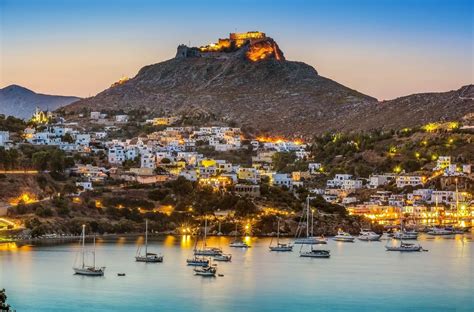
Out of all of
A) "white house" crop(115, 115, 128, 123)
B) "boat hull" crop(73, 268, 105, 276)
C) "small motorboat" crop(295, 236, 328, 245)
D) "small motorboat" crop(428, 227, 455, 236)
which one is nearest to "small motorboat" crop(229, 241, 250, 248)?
"small motorboat" crop(295, 236, 328, 245)

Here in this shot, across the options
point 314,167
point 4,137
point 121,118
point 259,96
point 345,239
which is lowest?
point 345,239

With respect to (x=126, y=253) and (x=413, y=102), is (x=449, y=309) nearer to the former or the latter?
(x=126, y=253)

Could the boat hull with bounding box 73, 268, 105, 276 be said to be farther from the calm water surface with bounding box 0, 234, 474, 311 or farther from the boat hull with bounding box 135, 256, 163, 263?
the boat hull with bounding box 135, 256, 163, 263

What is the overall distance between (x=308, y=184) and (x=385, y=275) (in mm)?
32876

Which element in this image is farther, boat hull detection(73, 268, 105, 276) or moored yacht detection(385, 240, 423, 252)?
moored yacht detection(385, 240, 423, 252)

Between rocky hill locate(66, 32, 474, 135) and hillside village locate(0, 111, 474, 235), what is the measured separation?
845cm

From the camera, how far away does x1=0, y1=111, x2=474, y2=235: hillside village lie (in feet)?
198

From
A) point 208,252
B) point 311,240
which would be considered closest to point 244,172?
point 311,240

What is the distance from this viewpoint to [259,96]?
115438 mm

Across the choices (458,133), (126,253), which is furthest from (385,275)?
(458,133)

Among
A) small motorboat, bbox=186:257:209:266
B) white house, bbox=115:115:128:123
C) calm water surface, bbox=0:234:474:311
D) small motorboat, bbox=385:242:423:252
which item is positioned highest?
white house, bbox=115:115:128:123

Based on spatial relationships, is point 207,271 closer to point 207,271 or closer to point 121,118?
point 207,271

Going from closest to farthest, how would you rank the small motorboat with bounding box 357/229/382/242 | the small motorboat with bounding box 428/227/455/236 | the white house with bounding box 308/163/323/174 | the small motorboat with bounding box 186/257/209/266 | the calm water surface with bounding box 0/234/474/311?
the calm water surface with bounding box 0/234/474/311 < the small motorboat with bounding box 186/257/209/266 < the small motorboat with bounding box 357/229/382/242 < the small motorboat with bounding box 428/227/455/236 < the white house with bounding box 308/163/323/174

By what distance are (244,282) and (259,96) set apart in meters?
77.1
